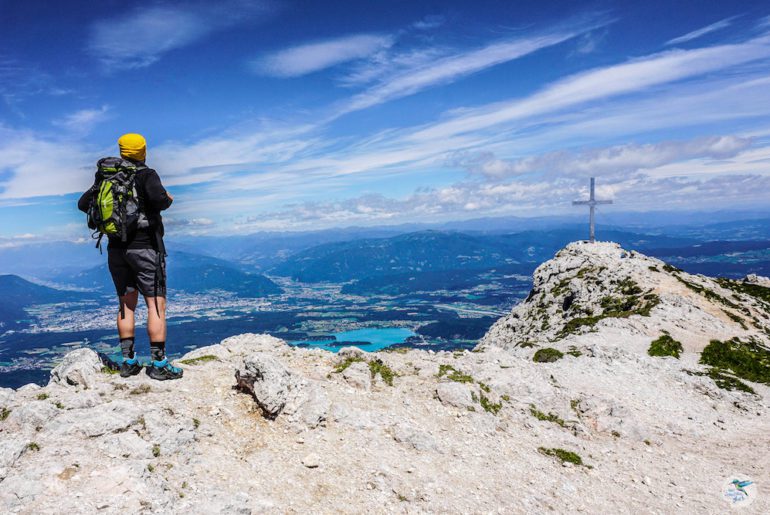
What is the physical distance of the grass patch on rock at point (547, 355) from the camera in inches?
1150

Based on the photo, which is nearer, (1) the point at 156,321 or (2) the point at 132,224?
(2) the point at 132,224

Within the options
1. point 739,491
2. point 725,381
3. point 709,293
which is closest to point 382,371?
point 739,491

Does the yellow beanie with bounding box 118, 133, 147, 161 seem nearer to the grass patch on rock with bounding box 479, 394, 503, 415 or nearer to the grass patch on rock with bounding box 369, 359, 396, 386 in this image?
the grass patch on rock with bounding box 369, 359, 396, 386

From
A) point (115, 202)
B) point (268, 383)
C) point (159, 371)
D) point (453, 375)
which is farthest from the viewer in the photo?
point (453, 375)

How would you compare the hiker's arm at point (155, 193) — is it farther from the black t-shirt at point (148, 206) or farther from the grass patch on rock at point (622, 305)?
the grass patch on rock at point (622, 305)

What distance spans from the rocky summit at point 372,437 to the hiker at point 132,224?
6.90 feet

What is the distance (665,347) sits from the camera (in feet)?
118

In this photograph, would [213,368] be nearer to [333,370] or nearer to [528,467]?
[333,370]

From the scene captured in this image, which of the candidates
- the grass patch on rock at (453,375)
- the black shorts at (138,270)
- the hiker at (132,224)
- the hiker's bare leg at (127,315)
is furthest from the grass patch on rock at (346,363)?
the black shorts at (138,270)

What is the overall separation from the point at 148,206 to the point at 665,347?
131 ft

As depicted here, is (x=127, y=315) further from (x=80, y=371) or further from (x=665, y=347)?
(x=665, y=347)

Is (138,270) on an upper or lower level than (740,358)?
upper

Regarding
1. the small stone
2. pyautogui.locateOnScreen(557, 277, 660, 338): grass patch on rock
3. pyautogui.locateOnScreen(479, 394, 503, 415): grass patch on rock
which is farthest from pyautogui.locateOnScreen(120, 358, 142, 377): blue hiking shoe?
pyautogui.locateOnScreen(557, 277, 660, 338): grass patch on rock

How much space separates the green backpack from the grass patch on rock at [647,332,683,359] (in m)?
37.8
